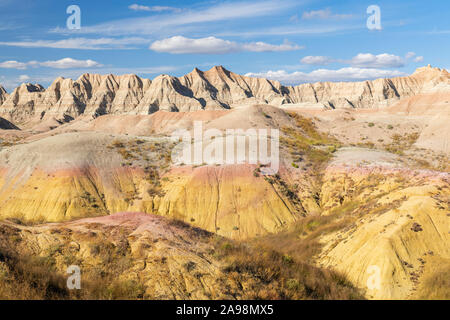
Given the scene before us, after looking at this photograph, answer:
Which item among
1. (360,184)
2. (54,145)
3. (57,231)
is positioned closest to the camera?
(57,231)

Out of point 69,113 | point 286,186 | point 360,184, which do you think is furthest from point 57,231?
point 69,113

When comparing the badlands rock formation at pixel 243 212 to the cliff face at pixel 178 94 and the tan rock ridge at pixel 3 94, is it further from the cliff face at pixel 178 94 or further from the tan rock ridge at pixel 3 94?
the tan rock ridge at pixel 3 94

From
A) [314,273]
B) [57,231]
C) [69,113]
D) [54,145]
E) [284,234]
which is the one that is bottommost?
[284,234]

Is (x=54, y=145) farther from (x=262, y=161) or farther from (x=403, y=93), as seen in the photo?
(x=403, y=93)
